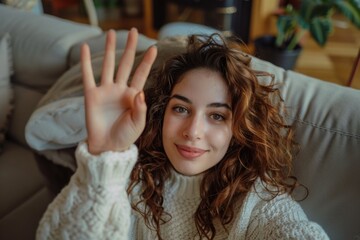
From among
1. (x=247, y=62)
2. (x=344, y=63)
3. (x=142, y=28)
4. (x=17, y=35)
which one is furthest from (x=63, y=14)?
(x=247, y=62)

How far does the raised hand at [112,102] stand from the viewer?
707mm

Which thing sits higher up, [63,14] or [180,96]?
[180,96]

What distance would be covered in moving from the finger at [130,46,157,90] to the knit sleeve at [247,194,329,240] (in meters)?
0.43

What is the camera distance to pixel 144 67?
0.72 m

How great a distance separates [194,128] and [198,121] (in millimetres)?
22

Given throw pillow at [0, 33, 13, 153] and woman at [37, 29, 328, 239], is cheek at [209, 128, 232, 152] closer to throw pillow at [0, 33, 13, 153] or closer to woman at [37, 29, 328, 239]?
woman at [37, 29, 328, 239]

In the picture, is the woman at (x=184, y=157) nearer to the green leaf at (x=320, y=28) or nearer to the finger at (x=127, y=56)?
the finger at (x=127, y=56)

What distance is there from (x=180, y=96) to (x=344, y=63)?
2490mm

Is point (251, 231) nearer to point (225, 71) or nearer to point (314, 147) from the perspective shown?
point (314, 147)

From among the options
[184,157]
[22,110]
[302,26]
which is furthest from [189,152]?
[302,26]

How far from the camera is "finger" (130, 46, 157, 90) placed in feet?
2.32

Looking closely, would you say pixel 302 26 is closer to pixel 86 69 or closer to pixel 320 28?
pixel 320 28

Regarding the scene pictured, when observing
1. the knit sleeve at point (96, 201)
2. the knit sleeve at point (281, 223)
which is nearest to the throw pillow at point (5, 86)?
the knit sleeve at point (96, 201)

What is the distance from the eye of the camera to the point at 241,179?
3.07 ft
